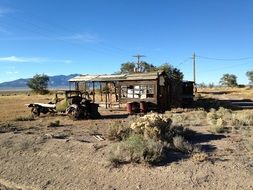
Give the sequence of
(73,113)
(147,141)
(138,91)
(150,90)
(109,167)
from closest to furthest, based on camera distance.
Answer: (109,167)
(147,141)
(73,113)
(150,90)
(138,91)

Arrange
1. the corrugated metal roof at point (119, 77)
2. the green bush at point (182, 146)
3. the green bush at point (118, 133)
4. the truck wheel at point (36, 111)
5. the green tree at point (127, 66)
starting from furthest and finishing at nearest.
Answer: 1. the green tree at point (127, 66)
2. the corrugated metal roof at point (119, 77)
3. the truck wheel at point (36, 111)
4. the green bush at point (118, 133)
5. the green bush at point (182, 146)

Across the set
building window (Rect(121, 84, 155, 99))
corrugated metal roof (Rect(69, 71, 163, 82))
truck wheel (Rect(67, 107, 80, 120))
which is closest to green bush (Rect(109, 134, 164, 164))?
truck wheel (Rect(67, 107, 80, 120))

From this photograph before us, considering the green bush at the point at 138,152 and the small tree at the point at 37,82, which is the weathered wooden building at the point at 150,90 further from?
the small tree at the point at 37,82

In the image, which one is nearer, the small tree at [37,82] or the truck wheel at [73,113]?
the truck wheel at [73,113]

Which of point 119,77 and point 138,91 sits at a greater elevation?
point 119,77

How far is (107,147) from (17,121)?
472 inches

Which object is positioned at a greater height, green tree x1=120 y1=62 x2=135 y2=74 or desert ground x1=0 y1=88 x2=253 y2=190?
green tree x1=120 y1=62 x2=135 y2=74

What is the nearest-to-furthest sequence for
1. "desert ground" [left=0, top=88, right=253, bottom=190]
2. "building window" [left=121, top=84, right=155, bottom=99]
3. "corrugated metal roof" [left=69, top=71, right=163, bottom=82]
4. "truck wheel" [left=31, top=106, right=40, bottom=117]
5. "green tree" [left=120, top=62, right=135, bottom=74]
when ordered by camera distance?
1. "desert ground" [left=0, top=88, right=253, bottom=190]
2. "truck wheel" [left=31, top=106, right=40, bottom=117]
3. "corrugated metal roof" [left=69, top=71, right=163, bottom=82]
4. "building window" [left=121, top=84, right=155, bottom=99]
5. "green tree" [left=120, top=62, right=135, bottom=74]

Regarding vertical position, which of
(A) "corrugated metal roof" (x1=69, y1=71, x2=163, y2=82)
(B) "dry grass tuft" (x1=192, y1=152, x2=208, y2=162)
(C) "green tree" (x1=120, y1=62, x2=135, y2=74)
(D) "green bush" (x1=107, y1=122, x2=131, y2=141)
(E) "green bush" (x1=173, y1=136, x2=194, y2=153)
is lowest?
(B) "dry grass tuft" (x1=192, y1=152, x2=208, y2=162)

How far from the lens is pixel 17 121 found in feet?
75.3

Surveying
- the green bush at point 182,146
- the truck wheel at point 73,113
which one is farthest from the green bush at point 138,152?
the truck wheel at point 73,113

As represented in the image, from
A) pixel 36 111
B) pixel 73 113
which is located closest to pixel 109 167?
pixel 73 113

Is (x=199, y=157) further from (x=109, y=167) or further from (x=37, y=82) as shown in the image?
(x=37, y=82)

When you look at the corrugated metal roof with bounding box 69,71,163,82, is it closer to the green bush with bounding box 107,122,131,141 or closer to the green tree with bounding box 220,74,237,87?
the green bush with bounding box 107,122,131,141
